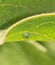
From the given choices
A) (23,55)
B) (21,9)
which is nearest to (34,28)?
(21,9)

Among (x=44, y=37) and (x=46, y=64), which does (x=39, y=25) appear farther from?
(x=46, y=64)

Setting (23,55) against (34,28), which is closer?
(34,28)

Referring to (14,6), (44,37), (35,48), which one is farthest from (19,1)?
(35,48)

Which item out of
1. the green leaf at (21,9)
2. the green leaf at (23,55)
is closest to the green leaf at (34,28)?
the green leaf at (21,9)

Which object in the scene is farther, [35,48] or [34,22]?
[35,48]

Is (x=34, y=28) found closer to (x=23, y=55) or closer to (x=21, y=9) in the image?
(x=21, y=9)

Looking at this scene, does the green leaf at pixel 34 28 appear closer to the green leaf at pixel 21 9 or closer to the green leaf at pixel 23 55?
the green leaf at pixel 21 9
